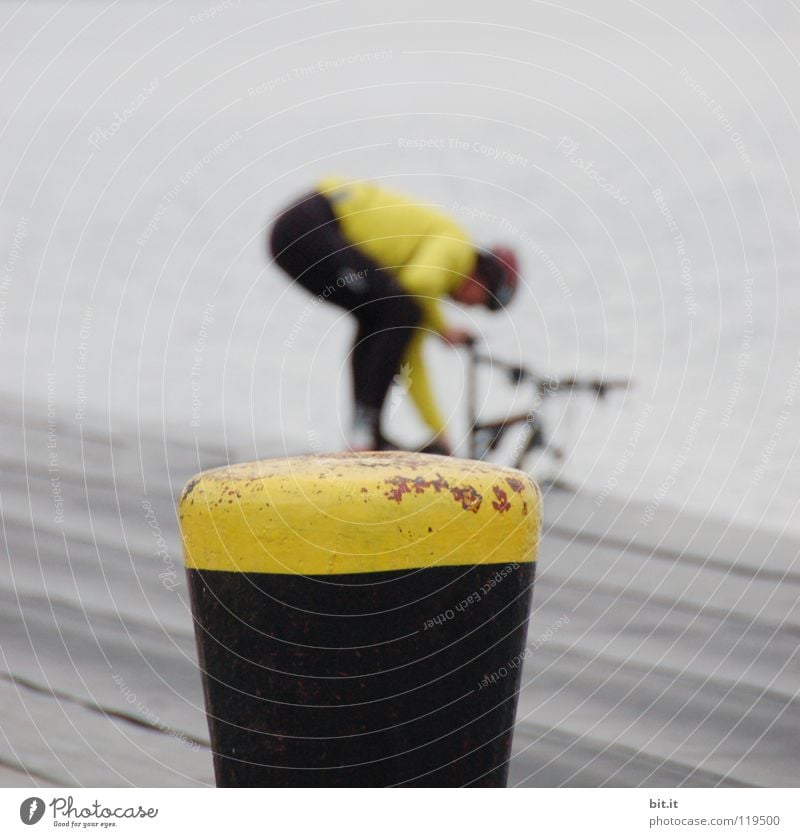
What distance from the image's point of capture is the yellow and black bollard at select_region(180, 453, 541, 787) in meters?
1.03

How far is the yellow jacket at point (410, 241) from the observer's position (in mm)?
1729

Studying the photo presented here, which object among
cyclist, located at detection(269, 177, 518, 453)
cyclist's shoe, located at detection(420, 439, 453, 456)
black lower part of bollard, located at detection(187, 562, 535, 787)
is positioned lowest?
black lower part of bollard, located at detection(187, 562, 535, 787)

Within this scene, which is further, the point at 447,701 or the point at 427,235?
the point at 427,235

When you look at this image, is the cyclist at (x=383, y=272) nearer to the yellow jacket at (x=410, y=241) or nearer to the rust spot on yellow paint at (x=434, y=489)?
the yellow jacket at (x=410, y=241)

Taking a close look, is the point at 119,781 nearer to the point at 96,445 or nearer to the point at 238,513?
the point at 238,513

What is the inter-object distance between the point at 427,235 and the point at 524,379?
0.35m

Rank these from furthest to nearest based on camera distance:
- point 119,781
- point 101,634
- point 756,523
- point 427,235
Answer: point 756,523 < point 101,634 < point 427,235 < point 119,781

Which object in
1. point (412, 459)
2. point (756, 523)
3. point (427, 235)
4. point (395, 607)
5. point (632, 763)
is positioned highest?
point (427, 235)

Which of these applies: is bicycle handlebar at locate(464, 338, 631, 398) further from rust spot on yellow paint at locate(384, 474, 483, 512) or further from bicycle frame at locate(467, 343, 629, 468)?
rust spot on yellow paint at locate(384, 474, 483, 512)

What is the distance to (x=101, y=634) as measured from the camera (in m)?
1.90

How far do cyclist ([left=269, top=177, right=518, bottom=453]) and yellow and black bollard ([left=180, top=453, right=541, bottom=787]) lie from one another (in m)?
0.67

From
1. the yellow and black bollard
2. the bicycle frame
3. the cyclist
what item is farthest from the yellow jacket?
the yellow and black bollard

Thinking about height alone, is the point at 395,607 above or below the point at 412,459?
below
